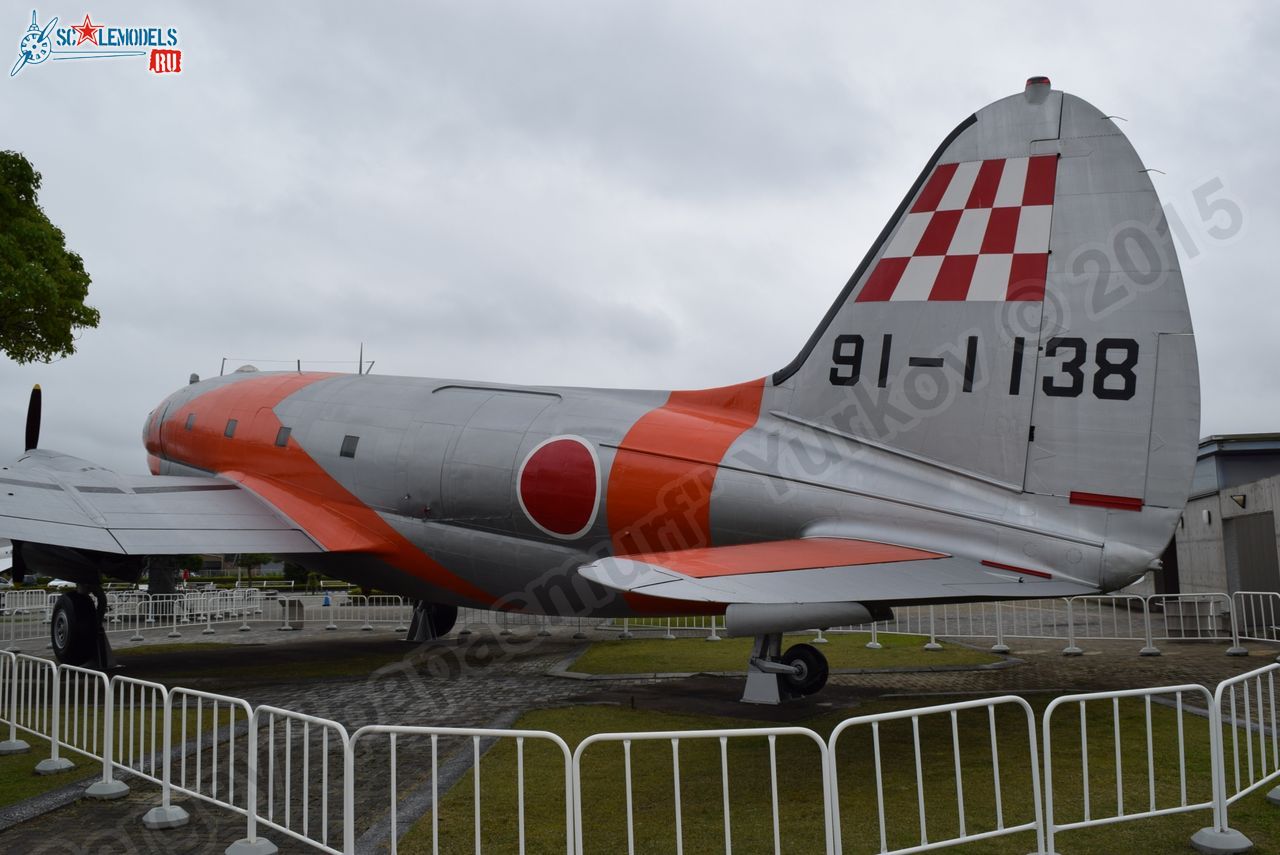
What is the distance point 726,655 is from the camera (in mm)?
16781

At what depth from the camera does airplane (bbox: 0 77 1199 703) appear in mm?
8180

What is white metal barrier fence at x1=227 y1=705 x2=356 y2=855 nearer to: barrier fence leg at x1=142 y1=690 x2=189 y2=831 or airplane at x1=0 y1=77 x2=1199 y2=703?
barrier fence leg at x1=142 y1=690 x2=189 y2=831

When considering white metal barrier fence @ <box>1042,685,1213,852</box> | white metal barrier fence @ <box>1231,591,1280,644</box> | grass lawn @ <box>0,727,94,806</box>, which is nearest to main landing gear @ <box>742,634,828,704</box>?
white metal barrier fence @ <box>1042,685,1213,852</box>

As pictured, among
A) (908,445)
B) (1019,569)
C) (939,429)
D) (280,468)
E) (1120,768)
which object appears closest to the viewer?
(1120,768)

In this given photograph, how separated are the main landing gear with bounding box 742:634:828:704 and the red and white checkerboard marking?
4.03 metres

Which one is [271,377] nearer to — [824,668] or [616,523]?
[616,523]

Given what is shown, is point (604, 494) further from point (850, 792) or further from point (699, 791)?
point (850, 792)

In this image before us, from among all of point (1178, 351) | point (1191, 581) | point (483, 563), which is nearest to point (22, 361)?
point (483, 563)

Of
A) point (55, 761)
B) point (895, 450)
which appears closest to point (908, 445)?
point (895, 450)

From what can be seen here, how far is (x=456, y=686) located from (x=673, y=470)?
5.40 metres

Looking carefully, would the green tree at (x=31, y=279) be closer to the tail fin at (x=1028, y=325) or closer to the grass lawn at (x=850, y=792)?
the grass lawn at (x=850, y=792)

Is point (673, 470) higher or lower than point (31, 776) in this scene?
higher

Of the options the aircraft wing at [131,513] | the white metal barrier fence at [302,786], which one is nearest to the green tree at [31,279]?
the aircraft wing at [131,513]

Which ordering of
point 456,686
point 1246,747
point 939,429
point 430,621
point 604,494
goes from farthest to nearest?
point 430,621
point 456,686
point 604,494
point 939,429
point 1246,747
